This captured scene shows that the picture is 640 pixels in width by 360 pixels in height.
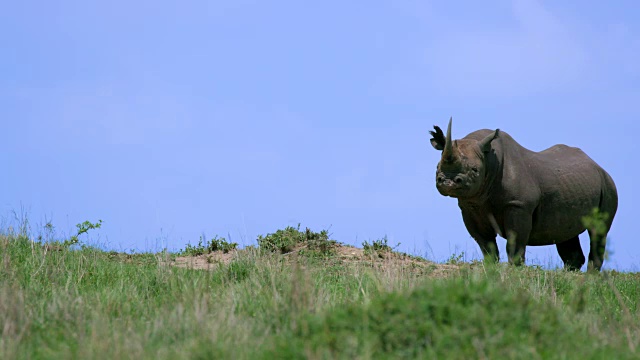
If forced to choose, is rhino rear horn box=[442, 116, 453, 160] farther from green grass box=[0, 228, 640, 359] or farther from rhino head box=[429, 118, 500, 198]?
green grass box=[0, 228, 640, 359]

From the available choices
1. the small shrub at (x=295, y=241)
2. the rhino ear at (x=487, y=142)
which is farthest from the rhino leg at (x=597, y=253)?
the small shrub at (x=295, y=241)

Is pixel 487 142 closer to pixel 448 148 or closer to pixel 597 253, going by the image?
pixel 448 148

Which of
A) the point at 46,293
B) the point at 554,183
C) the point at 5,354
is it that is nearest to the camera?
the point at 5,354

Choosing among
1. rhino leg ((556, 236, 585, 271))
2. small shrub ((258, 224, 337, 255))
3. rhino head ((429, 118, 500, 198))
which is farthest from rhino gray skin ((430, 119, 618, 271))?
small shrub ((258, 224, 337, 255))

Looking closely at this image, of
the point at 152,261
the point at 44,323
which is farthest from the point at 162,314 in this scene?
the point at 152,261

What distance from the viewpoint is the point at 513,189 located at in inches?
464

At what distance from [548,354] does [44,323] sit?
411 centimetres

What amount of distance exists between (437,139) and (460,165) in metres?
0.65

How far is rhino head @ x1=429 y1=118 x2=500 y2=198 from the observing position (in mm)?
10945

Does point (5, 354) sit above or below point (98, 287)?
below

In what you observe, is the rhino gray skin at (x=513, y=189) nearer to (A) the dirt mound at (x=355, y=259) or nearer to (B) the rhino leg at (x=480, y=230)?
(B) the rhino leg at (x=480, y=230)

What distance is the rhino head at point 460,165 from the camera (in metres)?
10.9

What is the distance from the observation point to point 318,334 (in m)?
5.14

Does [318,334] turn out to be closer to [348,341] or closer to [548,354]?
[348,341]
